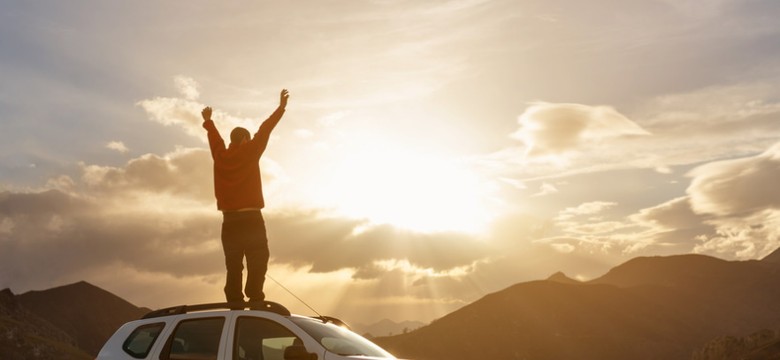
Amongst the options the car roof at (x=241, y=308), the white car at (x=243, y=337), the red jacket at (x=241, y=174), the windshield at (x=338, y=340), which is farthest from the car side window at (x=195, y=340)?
the red jacket at (x=241, y=174)

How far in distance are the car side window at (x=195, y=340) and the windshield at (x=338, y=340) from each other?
3.85 ft

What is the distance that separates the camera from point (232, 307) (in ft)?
34.5

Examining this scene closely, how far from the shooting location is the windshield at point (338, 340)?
9.65 metres

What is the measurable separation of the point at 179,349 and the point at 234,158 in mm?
3354

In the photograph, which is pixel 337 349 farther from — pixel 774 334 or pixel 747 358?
pixel 774 334

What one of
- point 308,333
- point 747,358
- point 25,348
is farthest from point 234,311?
point 25,348

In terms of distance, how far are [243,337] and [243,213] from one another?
2.83 m

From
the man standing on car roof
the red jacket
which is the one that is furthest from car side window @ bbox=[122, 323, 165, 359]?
the red jacket

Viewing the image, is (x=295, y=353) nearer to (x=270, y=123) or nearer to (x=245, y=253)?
(x=245, y=253)

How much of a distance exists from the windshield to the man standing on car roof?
7.70ft

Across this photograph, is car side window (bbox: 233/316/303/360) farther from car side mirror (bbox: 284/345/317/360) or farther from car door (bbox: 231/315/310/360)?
car side mirror (bbox: 284/345/317/360)

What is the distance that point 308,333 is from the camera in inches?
380

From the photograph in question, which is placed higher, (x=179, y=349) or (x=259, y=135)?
(x=259, y=135)

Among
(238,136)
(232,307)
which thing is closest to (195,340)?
(232,307)
